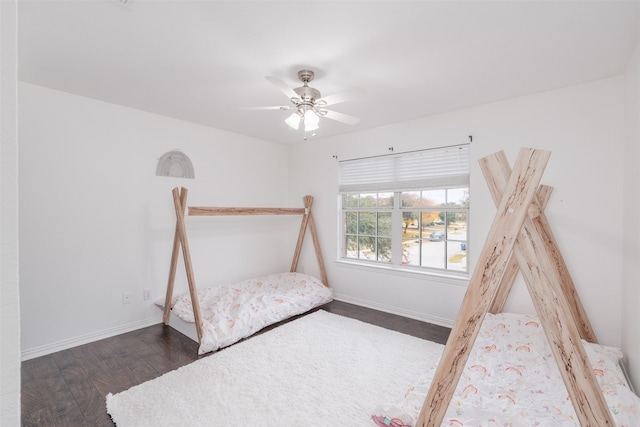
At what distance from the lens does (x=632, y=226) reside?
82.9 inches

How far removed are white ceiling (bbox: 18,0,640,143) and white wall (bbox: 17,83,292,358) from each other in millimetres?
351

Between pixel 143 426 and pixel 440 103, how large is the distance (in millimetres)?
A: 3584

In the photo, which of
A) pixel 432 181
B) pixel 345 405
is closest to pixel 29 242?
pixel 345 405

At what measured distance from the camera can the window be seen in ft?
11.1

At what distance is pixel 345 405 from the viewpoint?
203 cm

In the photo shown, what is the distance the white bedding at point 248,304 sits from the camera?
114 inches

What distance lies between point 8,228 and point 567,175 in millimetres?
3471

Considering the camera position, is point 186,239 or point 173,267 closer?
point 186,239

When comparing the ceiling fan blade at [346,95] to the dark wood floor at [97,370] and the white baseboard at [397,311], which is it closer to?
the dark wood floor at [97,370]

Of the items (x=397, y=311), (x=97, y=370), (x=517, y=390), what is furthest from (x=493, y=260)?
(x=97, y=370)

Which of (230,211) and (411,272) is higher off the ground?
(230,211)

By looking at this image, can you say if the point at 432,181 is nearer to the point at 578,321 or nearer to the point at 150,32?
the point at 578,321

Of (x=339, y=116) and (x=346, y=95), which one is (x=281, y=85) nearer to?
(x=346, y=95)

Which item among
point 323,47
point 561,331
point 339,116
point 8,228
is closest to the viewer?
point 8,228
